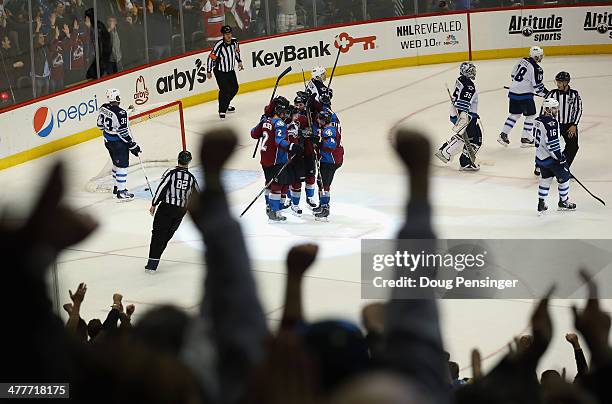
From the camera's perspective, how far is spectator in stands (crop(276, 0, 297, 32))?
63.7 feet

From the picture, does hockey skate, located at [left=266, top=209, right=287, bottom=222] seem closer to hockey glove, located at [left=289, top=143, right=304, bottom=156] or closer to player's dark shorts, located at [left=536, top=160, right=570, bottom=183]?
hockey glove, located at [left=289, top=143, right=304, bottom=156]

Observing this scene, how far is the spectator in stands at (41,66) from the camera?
14.8 metres

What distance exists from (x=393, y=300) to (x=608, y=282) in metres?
5.85

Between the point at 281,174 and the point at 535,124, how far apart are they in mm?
2783

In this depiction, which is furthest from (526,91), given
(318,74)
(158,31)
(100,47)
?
(100,47)

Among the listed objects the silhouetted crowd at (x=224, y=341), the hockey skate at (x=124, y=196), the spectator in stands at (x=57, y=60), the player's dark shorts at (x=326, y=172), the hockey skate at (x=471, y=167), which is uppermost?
the spectator in stands at (x=57, y=60)

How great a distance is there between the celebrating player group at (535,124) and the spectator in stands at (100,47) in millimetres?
5251

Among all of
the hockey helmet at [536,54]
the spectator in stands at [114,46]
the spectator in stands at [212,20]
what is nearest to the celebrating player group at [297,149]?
the hockey helmet at [536,54]

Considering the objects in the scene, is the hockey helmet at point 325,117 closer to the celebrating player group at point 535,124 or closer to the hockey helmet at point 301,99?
the hockey helmet at point 301,99

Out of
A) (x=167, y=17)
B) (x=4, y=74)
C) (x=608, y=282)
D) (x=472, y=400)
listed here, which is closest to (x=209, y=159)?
(x=472, y=400)

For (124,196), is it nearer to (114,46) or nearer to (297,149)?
(297,149)

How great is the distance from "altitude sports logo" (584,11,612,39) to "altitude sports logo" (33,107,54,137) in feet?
35.2

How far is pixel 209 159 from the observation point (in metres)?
2.24

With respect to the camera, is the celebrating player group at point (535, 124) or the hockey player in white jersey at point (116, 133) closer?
the celebrating player group at point (535, 124)
